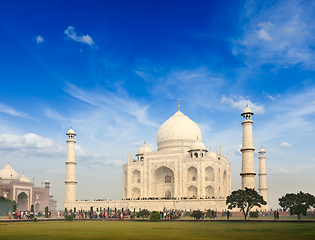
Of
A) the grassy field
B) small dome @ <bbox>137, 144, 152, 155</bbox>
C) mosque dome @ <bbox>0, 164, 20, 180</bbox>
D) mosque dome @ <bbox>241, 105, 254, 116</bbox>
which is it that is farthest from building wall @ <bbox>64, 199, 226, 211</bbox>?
the grassy field

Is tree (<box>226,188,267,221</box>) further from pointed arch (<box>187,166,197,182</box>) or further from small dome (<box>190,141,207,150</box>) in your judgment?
small dome (<box>190,141,207,150</box>)

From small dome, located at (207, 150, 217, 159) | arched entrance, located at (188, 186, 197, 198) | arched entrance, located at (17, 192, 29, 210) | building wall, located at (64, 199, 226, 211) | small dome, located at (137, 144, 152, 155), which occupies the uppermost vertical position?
small dome, located at (137, 144, 152, 155)

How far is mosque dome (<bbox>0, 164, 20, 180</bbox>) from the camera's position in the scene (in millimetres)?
55044

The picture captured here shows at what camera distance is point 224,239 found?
41.1 feet

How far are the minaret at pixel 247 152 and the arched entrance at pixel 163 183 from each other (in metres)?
13.3

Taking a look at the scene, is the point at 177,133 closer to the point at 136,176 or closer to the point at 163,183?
the point at 163,183

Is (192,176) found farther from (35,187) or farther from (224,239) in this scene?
(224,239)

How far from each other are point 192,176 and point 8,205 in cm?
2566

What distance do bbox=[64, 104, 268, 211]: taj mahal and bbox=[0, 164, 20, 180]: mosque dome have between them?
645 inches

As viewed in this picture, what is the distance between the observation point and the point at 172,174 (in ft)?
152

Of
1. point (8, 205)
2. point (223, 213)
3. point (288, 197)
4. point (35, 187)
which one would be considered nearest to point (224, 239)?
point (288, 197)

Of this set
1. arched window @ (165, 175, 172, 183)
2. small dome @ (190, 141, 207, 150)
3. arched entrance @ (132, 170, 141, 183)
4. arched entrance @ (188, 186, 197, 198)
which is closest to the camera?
arched entrance @ (188, 186, 197, 198)

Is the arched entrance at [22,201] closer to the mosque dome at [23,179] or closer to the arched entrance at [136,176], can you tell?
the mosque dome at [23,179]

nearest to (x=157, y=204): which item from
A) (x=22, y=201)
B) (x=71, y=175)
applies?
(x=71, y=175)
